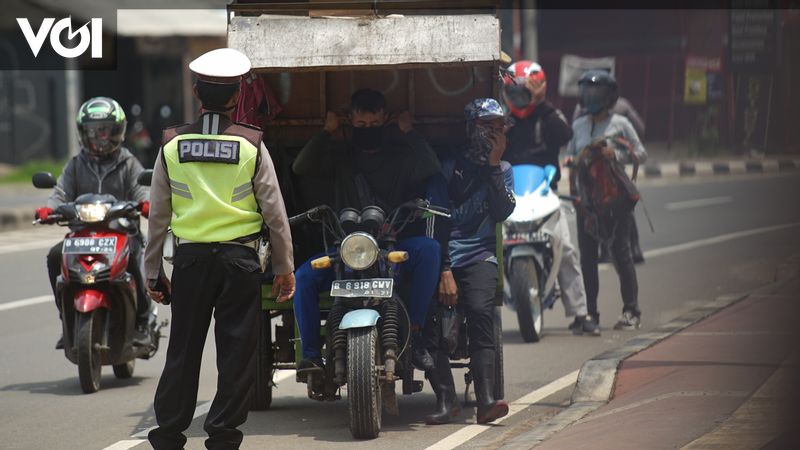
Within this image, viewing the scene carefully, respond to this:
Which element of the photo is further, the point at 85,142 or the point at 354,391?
the point at 85,142

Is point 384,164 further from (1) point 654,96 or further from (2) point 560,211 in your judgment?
(1) point 654,96

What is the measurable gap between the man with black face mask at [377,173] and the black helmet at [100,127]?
1851mm

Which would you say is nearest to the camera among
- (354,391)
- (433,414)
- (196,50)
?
(354,391)

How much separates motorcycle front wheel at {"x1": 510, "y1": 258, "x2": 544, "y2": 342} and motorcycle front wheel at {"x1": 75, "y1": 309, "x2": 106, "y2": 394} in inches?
126

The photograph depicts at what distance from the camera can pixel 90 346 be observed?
368 inches

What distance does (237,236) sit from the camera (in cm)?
674

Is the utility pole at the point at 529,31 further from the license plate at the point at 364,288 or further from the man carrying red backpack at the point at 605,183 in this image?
the license plate at the point at 364,288

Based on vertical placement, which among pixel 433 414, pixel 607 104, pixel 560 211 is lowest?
pixel 433 414

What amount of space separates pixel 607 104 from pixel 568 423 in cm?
464

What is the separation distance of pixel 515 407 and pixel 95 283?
8.78 feet

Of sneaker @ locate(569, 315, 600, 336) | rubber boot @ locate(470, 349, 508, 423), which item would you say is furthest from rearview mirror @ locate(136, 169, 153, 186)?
sneaker @ locate(569, 315, 600, 336)

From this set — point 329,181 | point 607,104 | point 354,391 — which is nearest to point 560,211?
point 607,104

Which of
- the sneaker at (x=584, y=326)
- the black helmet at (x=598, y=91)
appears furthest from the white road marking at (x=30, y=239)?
the black helmet at (x=598, y=91)

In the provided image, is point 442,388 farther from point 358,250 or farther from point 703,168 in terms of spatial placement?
point 703,168
